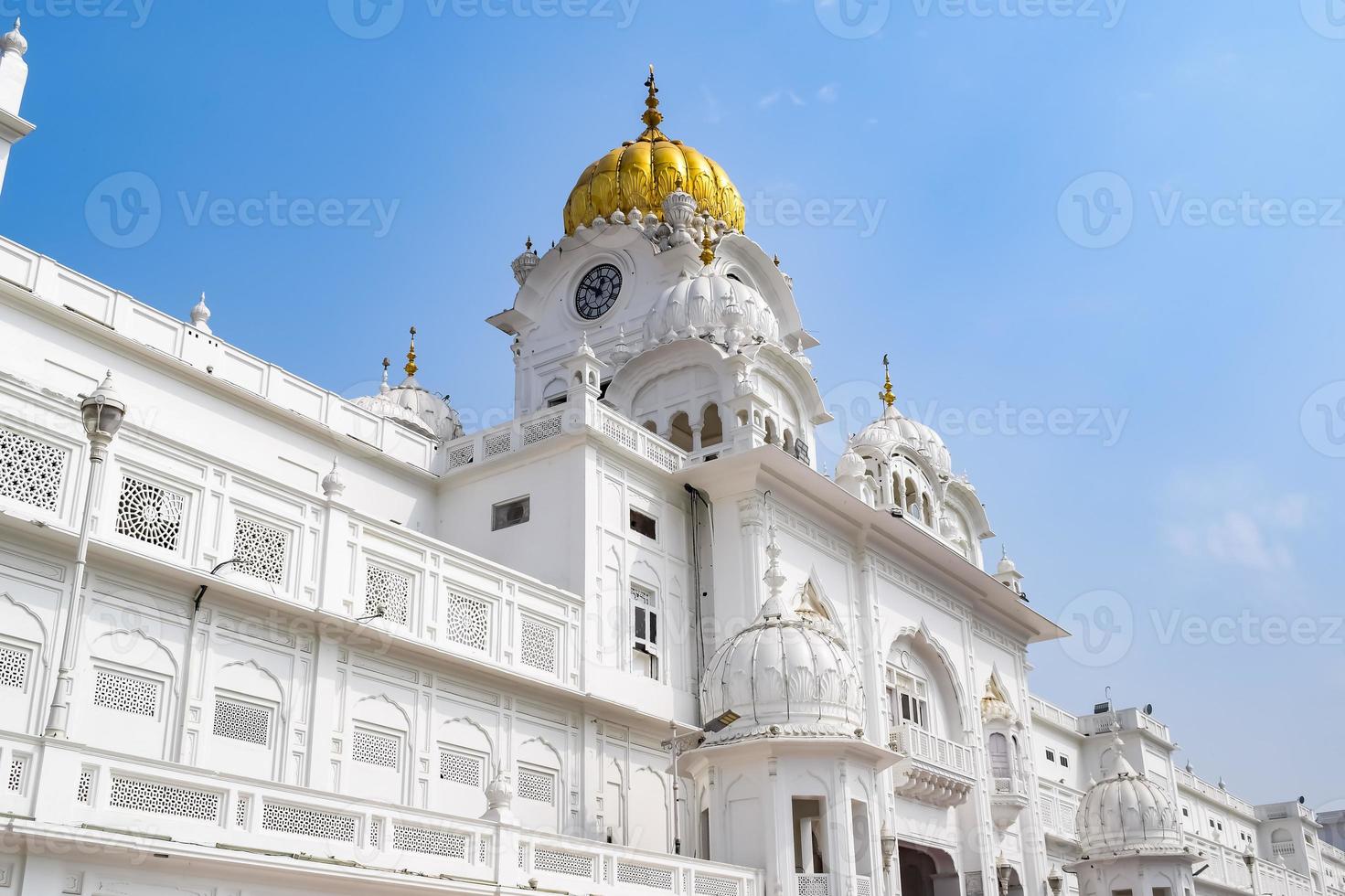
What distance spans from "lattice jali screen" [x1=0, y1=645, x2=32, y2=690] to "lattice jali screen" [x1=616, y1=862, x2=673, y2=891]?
265 inches

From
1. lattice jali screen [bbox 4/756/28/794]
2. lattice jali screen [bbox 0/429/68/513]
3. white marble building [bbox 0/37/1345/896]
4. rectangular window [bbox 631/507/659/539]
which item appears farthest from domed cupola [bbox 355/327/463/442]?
lattice jali screen [bbox 4/756/28/794]

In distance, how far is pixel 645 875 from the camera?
1594cm

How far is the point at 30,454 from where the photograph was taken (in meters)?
13.4

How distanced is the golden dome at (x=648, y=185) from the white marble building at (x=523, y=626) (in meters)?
0.77

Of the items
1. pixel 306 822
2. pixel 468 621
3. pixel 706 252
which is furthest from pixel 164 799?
pixel 706 252

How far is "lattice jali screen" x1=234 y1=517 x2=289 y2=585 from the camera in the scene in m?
15.2

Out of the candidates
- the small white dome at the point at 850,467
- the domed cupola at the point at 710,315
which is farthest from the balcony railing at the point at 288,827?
the domed cupola at the point at 710,315

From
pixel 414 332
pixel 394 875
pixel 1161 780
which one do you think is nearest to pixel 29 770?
pixel 394 875

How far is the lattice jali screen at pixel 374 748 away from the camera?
53.6 feet

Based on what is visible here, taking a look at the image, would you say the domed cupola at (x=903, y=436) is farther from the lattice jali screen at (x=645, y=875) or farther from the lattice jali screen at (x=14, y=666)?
the lattice jali screen at (x=14, y=666)

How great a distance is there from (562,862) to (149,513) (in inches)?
231

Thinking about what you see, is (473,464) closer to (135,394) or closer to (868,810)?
(135,394)

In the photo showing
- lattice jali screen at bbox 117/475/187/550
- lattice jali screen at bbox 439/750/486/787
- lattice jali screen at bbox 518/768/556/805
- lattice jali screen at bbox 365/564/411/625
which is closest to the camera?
lattice jali screen at bbox 117/475/187/550

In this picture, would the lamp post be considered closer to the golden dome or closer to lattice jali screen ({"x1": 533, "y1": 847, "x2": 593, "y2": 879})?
lattice jali screen ({"x1": 533, "y1": 847, "x2": 593, "y2": 879})
